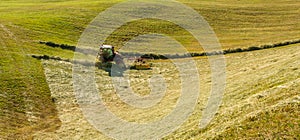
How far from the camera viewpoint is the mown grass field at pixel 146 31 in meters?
23.6

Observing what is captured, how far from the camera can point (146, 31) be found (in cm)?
7012

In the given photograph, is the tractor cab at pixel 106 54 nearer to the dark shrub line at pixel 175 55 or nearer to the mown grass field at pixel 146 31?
the dark shrub line at pixel 175 55

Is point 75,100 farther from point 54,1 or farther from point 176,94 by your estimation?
point 54,1

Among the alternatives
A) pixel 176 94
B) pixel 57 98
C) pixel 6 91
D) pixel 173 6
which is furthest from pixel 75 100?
pixel 173 6

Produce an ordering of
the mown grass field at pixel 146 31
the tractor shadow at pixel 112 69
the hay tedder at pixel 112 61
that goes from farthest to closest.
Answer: the hay tedder at pixel 112 61 → the tractor shadow at pixel 112 69 → the mown grass field at pixel 146 31

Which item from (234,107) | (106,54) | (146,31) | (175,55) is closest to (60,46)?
(106,54)

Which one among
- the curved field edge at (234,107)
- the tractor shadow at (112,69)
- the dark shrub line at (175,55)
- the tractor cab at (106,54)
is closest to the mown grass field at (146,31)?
the curved field edge at (234,107)

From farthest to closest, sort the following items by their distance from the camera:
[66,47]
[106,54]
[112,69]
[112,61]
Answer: [66,47], [112,61], [106,54], [112,69]

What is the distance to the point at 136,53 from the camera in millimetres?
56844

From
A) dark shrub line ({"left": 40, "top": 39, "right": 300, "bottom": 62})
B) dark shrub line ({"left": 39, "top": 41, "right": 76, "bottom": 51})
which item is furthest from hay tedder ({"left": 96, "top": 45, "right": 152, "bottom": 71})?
dark shrub line ({"left": 39, "top": 41, "right": 76, "bottom": 51})

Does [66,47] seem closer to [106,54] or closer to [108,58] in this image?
[106,54]

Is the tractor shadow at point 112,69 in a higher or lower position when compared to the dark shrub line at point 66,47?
lower

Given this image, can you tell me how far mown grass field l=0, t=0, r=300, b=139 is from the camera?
2364 cm

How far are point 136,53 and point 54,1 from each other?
150 feet
